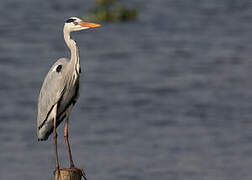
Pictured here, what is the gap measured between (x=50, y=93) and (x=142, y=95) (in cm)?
1718

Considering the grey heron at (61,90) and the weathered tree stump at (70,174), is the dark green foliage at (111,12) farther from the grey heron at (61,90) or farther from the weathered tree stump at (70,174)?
the weathered tree stump at (70,174)

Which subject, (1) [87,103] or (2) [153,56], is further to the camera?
(2) [153,56]

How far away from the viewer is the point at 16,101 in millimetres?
27438

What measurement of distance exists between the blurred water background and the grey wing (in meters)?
10.2

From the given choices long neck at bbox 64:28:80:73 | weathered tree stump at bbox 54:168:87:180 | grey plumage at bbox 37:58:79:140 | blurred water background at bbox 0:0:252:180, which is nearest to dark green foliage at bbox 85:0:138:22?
blurred water background at bbox 0:0:252:180

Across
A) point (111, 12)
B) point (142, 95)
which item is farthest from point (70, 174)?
point (111, 12)

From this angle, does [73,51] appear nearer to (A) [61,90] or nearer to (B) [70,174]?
(A) [61,90]

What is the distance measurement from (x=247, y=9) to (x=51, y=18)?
32.0 ft

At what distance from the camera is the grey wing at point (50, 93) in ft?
35.2

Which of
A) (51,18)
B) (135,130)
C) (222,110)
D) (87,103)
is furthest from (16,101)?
(51,18)

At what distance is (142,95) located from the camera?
27.9 m

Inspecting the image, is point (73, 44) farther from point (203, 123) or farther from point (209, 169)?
point (203, 123)

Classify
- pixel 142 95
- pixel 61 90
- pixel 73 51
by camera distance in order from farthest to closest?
pixel 142 95, pixel 61 90, pixel 73 51

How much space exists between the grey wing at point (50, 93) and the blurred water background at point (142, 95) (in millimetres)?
10160
